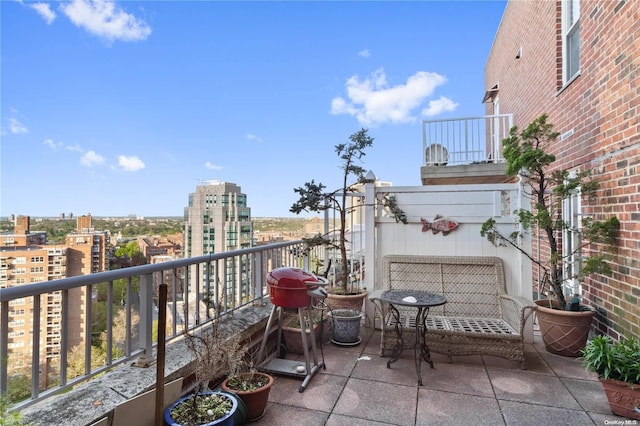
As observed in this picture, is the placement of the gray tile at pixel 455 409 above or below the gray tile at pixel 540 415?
below

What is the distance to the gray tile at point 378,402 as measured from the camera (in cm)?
223

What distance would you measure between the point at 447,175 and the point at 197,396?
233 inches

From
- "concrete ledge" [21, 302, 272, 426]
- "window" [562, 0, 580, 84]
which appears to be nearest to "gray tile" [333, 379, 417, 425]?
"concrete ledge" [21, 302, 272, 426]

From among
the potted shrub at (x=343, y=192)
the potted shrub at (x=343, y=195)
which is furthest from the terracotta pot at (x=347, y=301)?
the potted shrub at (x=343, y=192)

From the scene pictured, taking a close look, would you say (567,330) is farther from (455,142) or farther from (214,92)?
(214,92)

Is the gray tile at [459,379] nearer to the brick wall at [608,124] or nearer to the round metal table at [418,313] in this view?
the round metal table at [418,313]

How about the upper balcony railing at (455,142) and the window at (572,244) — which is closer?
the window at (572,244)

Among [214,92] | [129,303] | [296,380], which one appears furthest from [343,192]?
[214,92]

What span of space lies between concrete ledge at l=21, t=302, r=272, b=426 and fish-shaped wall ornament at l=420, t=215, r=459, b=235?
119 inches

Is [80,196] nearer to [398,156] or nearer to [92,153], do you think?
[92,153]

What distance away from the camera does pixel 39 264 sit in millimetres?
2566

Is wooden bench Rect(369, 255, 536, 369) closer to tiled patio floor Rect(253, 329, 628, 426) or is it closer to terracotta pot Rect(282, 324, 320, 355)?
tiled patio floor Rect(253, 329, 628, 426)

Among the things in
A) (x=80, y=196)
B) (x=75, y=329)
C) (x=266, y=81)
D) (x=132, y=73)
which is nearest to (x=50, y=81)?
(x=132, y=73)

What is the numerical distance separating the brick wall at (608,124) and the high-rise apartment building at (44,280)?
4.08 m
